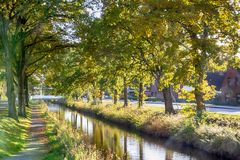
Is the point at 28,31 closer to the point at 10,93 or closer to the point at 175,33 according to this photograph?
the point at 10,93

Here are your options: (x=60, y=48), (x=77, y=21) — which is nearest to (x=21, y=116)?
(x=60, y=48)

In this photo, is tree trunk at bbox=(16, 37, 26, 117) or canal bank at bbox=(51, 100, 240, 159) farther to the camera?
tree trunk at bbox=(16, 37, 26, 117)

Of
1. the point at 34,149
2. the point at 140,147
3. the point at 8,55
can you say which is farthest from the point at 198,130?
the point at 8,55

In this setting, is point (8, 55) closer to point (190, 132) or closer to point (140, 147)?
point (140, 147)

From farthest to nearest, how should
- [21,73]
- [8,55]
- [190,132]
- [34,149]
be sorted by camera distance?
[21,73] < [8,55] < [190,132] < [34,149]

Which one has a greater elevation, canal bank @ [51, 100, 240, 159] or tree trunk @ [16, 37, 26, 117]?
tree trunk @ [16, 37, 26, 117]

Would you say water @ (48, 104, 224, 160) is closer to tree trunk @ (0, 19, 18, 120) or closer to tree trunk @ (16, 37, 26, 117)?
tree trunk @ (0, 19, 18, 120)

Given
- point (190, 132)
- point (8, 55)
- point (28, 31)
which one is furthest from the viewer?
point (28, 31)

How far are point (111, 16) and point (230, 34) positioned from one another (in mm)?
7162

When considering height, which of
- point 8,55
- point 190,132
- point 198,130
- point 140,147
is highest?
point 8,55

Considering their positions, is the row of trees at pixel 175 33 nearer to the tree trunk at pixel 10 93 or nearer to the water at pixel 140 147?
the water at pixel 140 147

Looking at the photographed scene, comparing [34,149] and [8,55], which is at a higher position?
[8,55]

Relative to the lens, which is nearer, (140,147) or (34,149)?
(34,149)

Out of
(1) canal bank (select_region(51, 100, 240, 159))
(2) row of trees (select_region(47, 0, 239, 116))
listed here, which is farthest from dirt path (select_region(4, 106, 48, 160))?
(1) canal bank (select_region(51, 100, 240, 159))
